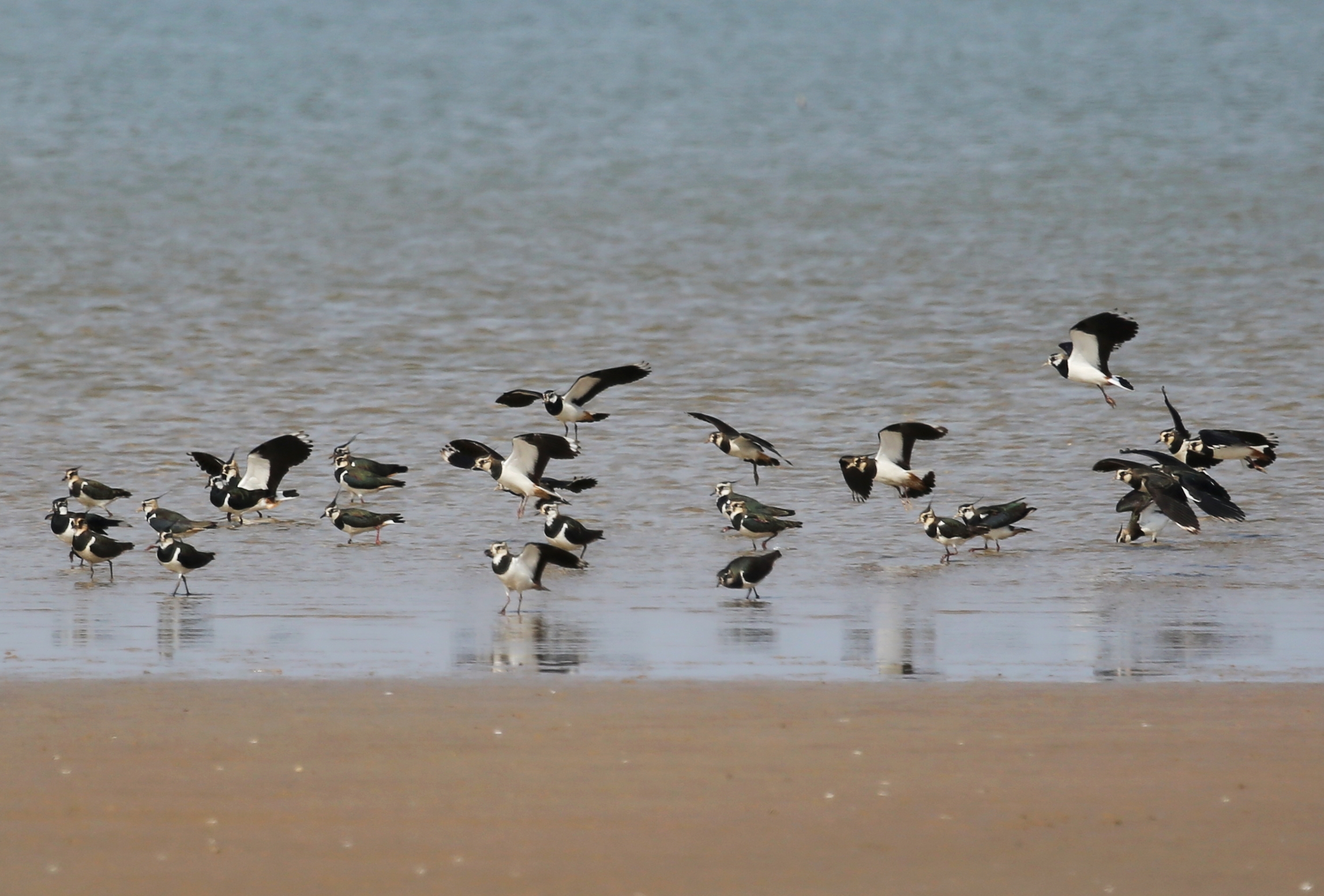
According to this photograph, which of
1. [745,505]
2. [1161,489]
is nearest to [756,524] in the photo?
[745,505]

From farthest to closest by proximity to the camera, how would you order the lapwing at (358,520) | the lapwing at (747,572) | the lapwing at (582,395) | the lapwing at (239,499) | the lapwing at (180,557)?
the lapwing at (582,395) < the lapwing at (239,499) < the lapwing at (358,520) < the lapwing at (180,557) < the lapwing at (747,572)

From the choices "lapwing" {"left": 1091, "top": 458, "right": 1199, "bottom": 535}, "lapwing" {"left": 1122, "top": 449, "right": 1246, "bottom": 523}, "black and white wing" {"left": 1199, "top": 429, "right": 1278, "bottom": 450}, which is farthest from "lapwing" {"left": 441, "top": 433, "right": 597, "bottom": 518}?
"black and white wing" {"left": 1199, "top": 429, "right": 1278, "bottom": 450}

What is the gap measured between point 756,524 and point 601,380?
3.29 meters

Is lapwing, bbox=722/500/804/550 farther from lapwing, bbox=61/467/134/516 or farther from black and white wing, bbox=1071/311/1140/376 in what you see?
lapwing, bbox=61/467/134/516

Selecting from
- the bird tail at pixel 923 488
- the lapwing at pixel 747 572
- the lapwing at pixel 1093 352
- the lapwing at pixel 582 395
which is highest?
the lapwing at pixel 1093 352

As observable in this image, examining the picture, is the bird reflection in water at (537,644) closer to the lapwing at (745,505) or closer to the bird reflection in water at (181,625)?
the bird reflection in water at (181,625)

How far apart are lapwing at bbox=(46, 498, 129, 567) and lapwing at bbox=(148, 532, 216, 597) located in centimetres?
92

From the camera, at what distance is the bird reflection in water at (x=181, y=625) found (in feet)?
34.0

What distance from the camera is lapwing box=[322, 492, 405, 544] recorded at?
50.3ft

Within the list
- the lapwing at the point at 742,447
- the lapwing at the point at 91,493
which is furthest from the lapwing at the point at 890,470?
the lapwing at the point at 91,493

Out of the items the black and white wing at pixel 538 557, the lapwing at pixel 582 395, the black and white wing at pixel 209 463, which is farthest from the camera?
the lapwing at pixel 582 395

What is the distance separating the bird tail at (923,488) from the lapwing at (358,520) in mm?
4173

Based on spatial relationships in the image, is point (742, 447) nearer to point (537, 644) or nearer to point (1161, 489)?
point (1161, 489)

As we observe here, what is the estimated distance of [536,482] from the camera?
16.3 meters
